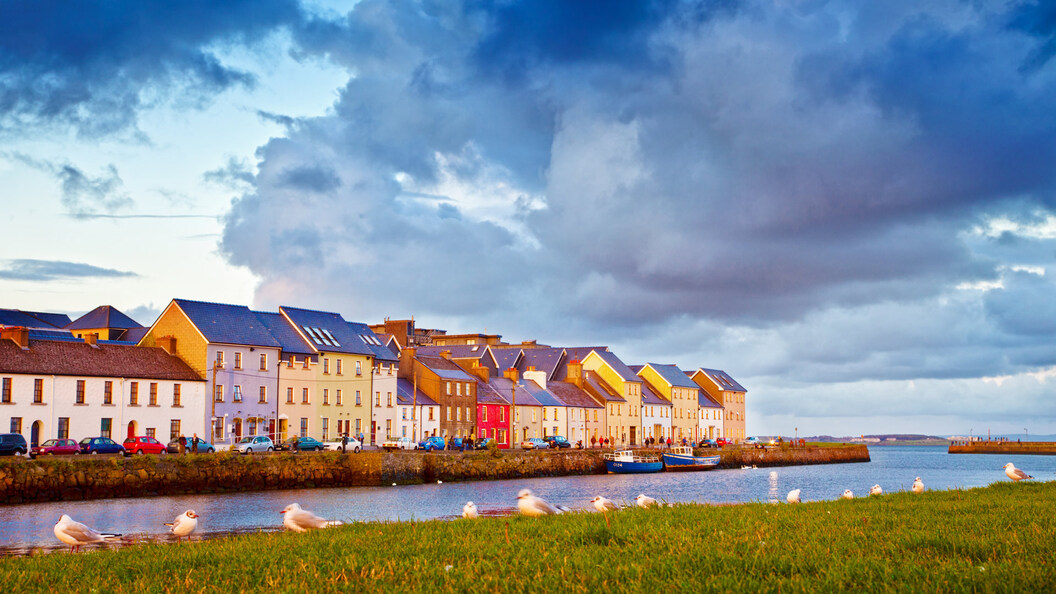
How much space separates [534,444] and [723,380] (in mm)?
68213

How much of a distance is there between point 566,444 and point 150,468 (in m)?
57.3

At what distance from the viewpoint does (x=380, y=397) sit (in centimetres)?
8950

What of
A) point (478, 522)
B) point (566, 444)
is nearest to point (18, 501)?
point (478, 522)

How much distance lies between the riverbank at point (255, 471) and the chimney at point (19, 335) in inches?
725

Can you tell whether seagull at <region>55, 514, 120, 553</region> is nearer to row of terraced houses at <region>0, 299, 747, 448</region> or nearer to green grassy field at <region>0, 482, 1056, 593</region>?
green grassy field at <region>0, 482, 1056, 593</region>

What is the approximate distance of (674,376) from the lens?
143 metres

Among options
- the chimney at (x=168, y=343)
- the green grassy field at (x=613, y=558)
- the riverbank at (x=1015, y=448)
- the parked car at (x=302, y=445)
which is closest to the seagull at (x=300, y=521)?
the green grassy field at (x=613, y=558)

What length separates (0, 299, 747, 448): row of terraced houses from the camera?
212ft

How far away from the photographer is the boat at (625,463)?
291 feet

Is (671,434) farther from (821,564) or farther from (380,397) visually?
(821,564)

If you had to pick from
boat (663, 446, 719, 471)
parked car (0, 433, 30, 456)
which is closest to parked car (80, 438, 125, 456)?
parked car (0, 433, 30, 456)

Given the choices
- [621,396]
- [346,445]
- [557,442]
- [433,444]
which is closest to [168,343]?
[346,445]

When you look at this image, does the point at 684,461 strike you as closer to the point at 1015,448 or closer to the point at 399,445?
the point at 399,445

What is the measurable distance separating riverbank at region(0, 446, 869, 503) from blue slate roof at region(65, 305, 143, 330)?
42375 mm
